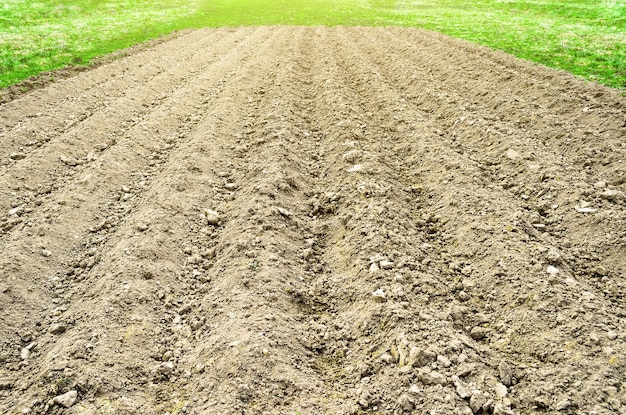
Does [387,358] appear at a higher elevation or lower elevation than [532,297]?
lower

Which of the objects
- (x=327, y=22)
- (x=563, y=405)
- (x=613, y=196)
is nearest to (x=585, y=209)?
(x=613, y=196)

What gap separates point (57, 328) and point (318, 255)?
3.56 m

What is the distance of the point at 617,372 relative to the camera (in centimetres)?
409

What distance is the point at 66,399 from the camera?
13.9 ft

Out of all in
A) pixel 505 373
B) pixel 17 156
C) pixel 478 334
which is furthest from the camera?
pixel 17 156

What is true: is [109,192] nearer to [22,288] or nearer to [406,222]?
[22,288]

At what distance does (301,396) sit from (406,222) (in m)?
3.59

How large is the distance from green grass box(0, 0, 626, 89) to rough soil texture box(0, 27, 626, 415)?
628cm

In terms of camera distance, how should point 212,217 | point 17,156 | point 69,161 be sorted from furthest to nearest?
point 17,156 → point 69,161 → point 212,217

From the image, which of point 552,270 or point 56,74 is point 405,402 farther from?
point 56,74

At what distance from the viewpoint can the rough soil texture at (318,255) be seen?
4.35 meters

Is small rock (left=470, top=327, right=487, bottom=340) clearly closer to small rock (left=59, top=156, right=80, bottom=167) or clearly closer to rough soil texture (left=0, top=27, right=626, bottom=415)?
rough soil texture (left=0, top=27, right=626, bottom=415)

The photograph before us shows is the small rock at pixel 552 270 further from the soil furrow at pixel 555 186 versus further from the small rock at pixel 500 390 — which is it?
the small rock at pixel 500 390

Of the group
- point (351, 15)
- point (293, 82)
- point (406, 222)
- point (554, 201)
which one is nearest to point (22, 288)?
point (406, 222)
